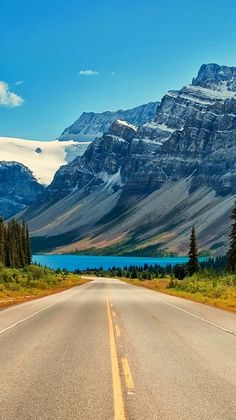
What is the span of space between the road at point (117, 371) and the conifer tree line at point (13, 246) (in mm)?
81690

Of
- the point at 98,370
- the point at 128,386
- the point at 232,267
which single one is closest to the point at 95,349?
the point at 98,370

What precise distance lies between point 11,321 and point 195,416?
51.6ft

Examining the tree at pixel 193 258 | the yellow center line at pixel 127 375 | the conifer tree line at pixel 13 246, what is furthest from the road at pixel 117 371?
the conifer tree line at pixel 13 246

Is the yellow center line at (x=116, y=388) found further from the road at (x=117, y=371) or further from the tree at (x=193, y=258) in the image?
the tree at (x=193, y=258)

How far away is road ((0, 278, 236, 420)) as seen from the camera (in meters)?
8.91

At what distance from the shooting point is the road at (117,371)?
29.2ft

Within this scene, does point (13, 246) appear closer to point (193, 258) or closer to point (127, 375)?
point (193, 258)

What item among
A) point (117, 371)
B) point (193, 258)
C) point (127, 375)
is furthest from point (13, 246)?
point (127, 375)

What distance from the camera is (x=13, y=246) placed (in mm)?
110812

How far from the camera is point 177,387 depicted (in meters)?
10.6

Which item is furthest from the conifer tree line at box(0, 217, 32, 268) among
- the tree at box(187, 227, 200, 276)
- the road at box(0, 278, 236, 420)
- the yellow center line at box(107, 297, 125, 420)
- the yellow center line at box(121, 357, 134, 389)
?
the yellow center line at box(121, 357, 134, 389)

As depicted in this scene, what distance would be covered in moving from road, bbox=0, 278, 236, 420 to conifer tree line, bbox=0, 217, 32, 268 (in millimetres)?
81690

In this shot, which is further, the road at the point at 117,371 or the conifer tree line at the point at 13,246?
the conifer tree line at the point at 13,246

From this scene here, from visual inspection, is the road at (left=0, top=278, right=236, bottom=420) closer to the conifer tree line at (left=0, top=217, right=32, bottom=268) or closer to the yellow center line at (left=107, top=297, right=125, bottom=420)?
the yellow center line at (left=107, top=297, right=125, bottom=420)
